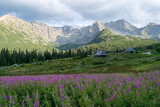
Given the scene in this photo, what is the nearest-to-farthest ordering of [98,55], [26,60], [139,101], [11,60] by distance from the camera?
1. [139,101]
2. [98,55]
3. [11,60]
4. [26,60]

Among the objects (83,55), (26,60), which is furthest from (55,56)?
(83,55)

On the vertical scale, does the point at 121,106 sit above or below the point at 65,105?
below

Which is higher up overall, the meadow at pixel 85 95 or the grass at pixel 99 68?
the meadow at pixel 85 95

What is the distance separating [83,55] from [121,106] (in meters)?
99.3

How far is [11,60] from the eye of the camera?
105 metres

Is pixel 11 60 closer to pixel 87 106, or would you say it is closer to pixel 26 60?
pixel 26 60

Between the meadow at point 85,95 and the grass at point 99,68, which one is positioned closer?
the meadow at point 85,95

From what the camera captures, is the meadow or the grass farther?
the grass

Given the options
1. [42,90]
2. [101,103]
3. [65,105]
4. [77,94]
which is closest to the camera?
[65,105]

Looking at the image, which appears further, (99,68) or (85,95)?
(99,68)

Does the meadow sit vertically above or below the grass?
above

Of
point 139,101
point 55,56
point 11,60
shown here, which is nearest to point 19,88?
point 139,101

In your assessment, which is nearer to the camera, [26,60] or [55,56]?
[26,60]

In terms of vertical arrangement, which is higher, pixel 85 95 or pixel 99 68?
pixel 85 95
